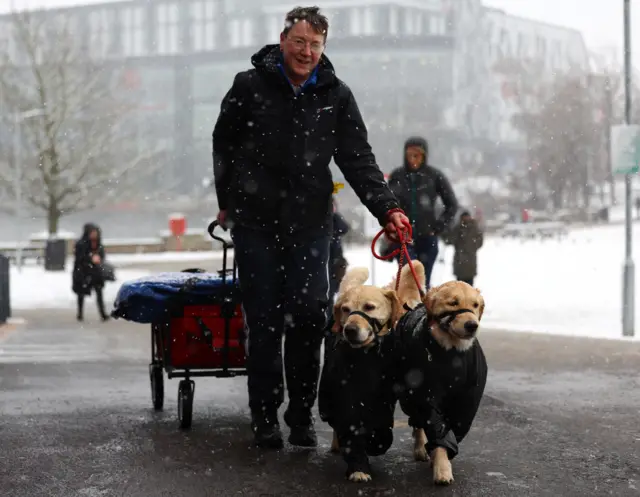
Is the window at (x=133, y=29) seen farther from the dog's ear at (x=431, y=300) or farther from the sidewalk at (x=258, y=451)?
the dog's ear at (x=431, y=300)

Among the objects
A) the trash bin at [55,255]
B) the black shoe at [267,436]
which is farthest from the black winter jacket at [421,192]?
the trash bin at [55,255]

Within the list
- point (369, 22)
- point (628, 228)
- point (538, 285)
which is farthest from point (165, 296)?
point (369, 22)

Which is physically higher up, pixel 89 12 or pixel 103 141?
pixel 89 12

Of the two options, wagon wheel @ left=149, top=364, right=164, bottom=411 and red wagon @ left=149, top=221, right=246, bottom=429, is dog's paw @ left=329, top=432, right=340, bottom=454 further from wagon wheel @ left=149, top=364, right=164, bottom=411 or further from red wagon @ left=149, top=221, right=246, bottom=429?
wagon wheel @ left=149, top=364, right=164, bottom=411

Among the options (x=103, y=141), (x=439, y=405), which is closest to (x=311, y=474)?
(x=439, y=405)

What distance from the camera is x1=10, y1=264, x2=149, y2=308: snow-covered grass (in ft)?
64.0

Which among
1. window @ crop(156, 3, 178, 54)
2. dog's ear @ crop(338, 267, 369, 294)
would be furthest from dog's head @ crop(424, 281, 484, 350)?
window @ crop(156, 3, 178, 54)

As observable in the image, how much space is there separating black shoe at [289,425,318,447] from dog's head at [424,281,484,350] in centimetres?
128

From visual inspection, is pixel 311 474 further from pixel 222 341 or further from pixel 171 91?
pixel 171 91

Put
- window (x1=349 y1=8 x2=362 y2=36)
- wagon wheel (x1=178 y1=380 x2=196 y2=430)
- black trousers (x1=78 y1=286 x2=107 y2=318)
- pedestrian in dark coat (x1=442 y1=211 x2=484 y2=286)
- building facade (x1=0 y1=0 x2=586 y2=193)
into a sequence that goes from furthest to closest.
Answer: window (x1=349 y1=8 x2=362 y2=36) < building facade (x1=0 y1=0 x2=586 y2=193) < black trousers (x1=78 y1=286 x2=107 y2=318) < pedestrian in dark coat (x1=442 y1=211 x2=484 y2=286) < wagon wheel (x1=178 y1=380 x2=196 y2=430)

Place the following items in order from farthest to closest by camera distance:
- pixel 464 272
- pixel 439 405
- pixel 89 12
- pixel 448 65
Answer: pixel 89 12 < pixel 448 65 < pixel 464 272 < pixel 439 405

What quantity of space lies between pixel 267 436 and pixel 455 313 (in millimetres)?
1463

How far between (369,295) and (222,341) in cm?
171

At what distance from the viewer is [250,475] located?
16.4ft
